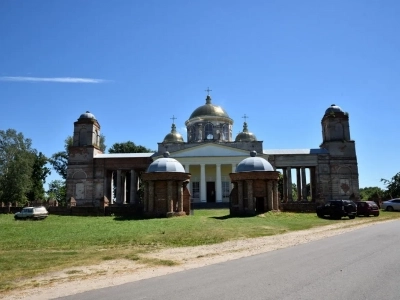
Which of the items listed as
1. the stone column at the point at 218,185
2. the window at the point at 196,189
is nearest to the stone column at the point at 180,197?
the stone column at the point at 218,185

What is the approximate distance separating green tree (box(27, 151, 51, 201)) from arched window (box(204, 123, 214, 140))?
3153 cm

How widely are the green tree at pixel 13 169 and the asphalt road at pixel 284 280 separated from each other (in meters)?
50.5

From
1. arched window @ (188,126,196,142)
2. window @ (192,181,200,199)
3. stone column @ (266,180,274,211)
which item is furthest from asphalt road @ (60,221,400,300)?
arched window @ (188,126,196,142)

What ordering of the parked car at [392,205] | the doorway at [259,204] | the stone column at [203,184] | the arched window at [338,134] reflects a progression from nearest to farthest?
the doorway at [259,204], the parked car at [392,205], the stone column at [203,184], the arched window at [338,134]

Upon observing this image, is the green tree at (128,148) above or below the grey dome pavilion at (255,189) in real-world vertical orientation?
above

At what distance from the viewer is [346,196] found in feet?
162

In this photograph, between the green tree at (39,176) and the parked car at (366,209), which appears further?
the green tree at (39,176)

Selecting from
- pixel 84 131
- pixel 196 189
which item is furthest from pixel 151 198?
pixel 84 131

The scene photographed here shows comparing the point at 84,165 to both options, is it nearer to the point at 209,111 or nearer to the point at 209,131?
the point at 209,131

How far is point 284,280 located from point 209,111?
48.8 meters

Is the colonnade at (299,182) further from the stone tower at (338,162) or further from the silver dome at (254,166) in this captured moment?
the silver dome at (254,166)

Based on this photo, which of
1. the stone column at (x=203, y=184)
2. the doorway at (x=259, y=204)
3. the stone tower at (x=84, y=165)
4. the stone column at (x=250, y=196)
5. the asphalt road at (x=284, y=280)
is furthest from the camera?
the stone tower at (x=84, y=165)

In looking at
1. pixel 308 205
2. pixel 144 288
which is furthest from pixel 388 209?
pixel 144 288

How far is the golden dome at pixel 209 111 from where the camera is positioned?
55.9m
